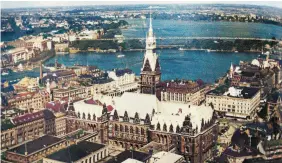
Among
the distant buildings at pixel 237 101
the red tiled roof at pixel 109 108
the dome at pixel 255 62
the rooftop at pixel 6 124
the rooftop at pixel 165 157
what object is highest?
the dome at pixel 255 62

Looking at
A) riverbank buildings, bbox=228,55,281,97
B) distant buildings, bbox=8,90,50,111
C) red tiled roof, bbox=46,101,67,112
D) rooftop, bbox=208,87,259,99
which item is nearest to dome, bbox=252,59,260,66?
riverbank buildings, bbox=228,55,281,97

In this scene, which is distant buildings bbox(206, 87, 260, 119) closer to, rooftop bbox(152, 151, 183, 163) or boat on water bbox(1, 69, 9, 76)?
rooftop bbox(152, 151, 183, 163)

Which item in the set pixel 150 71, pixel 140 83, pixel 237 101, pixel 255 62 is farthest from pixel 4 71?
pixel 255 62

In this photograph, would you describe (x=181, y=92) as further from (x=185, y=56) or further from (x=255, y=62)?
(x=185, y=56)

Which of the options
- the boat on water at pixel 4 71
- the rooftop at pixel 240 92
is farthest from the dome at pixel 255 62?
the boat on water at pixel 4 71

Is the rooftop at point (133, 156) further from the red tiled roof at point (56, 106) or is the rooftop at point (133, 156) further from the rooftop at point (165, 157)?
the red tiled roof at point (56, 106)

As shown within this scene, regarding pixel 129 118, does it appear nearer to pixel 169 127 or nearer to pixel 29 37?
pixel 169 127
